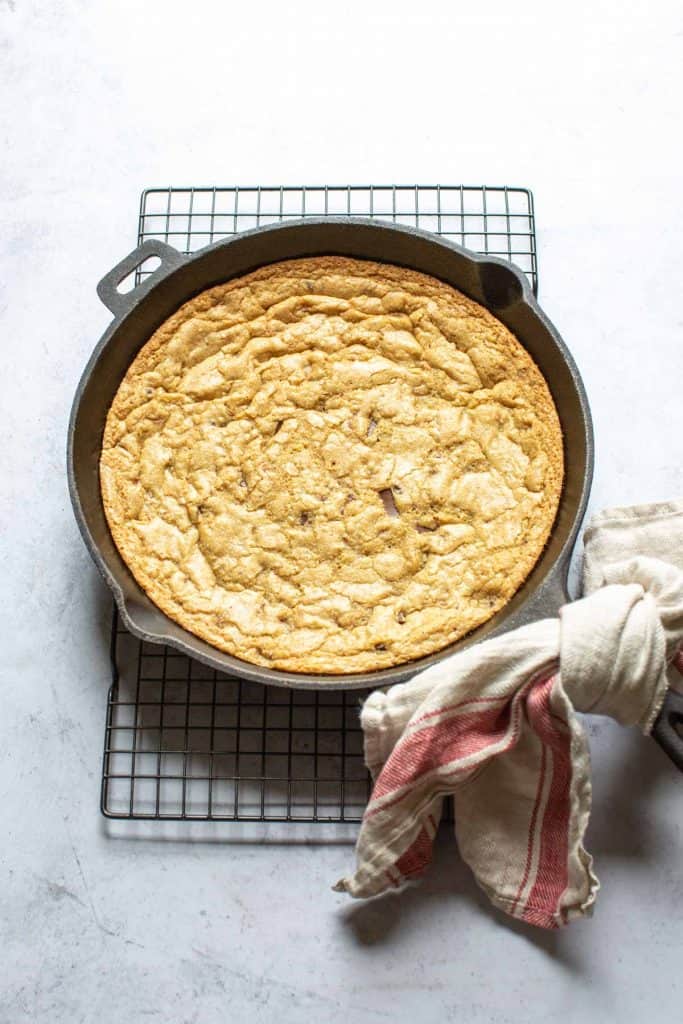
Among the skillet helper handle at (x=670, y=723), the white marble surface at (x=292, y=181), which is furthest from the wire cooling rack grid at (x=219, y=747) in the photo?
the skillet helper handle at (x=670, y=723)

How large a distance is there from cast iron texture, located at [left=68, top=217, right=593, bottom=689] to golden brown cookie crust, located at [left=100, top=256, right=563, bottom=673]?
0.02 meters

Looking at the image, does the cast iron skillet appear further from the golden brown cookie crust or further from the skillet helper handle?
the skillet helper handle

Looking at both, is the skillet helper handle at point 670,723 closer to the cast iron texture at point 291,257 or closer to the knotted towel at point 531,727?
the knotted towel at point 531,727

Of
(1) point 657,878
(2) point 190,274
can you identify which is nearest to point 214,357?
(2) point 190,274

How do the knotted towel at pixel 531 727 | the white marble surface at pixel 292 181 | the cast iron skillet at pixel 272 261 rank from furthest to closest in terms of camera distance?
1. the white marble surface at pixel 292 181
2. the cast iron skillet at pixel 272 261
3. the knotted towel at pixel 531 727

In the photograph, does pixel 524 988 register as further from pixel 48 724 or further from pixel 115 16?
pixel 115 16

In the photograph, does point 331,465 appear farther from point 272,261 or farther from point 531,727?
point 531,727

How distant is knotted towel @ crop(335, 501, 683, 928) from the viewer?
1.83 meters

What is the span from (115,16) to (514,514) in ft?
4.68

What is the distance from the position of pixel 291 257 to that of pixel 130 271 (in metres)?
0.33

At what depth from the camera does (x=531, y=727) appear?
1967mm

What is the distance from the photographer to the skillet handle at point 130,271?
2.09 metres

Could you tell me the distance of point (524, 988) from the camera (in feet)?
6.73

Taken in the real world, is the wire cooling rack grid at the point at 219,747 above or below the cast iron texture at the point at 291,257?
below
